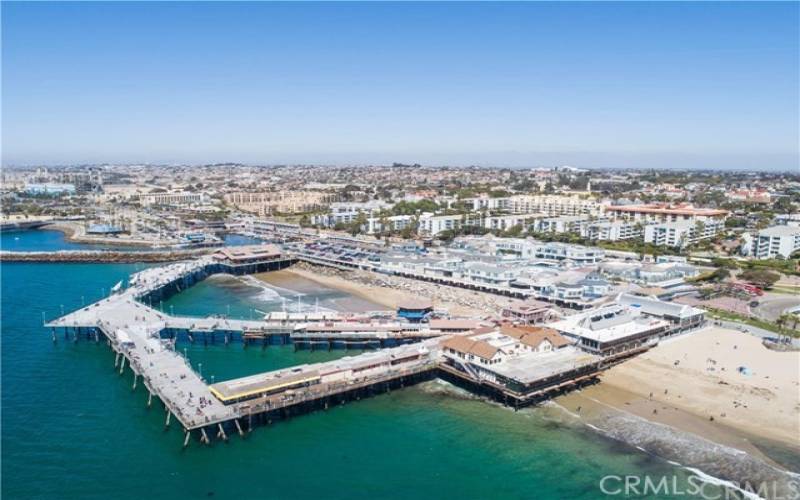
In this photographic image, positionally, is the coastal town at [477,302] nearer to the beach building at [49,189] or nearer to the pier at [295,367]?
the pier at [295,367]

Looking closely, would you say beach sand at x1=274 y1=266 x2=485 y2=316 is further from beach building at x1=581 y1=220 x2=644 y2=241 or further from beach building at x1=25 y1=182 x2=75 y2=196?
beach building at x1=25 y1=182 x2=75 y2=196

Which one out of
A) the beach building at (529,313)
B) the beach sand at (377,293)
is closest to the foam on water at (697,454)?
the beach building at (529,313)

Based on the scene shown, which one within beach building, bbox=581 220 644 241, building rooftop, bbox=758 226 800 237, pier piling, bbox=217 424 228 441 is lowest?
pier piling, bbox=217 424 228 441

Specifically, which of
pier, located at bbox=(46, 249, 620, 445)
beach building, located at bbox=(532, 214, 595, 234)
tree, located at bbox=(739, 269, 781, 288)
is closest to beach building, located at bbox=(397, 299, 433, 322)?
pier, located at bbox=(46, 249, 620, 445)

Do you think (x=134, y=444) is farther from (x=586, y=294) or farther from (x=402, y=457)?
(x=586, y=294)

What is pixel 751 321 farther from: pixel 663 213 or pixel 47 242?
pixel 47 242

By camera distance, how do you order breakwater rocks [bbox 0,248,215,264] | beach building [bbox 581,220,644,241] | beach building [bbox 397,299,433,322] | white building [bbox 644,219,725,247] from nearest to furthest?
beach building [bbox 397,299,433,322]
breakwater rocks [bbox 0,248,215,264]
white building [bbox 644,219,725,247]
beach building [bbox 581,220,644,241]

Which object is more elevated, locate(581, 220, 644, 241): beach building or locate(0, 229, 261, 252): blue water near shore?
locate(581, 220, 644, 241): beach building
